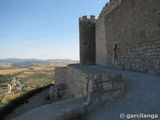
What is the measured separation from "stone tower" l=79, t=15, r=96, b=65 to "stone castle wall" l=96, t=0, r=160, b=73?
2205 millimetres

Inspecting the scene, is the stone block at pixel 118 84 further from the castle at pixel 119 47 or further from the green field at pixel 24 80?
the green field at pixel 24 80

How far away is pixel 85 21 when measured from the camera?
12.3 m

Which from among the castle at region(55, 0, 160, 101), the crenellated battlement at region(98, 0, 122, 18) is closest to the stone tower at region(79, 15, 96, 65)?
the castle at region(55, 0, 160, 101)

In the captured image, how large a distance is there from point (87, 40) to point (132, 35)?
6186mm

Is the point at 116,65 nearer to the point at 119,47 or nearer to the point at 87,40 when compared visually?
the point at 119,47

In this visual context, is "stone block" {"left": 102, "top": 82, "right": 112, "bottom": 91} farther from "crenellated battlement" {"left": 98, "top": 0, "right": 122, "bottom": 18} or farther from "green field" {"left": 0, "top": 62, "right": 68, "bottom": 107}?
"green field" {"left": 0, "top": 62, "right": 68, "bottom": 107}

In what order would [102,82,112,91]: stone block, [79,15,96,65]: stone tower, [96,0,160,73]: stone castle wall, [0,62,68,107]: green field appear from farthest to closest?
[0,62,68,107]: green field < [79,15,96,65]: stone tower < [96,0,160,73]: stone castle wall < [102,82,112,91]: stone block

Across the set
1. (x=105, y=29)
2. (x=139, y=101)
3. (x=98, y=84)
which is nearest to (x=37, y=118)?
(x=98, y=84)

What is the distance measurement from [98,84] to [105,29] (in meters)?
7.97

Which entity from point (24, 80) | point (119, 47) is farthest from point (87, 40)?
point (24, 80)

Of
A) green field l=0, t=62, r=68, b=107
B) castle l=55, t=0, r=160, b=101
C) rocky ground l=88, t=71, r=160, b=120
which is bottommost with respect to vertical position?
green field l=0, t=62, r=68, b=107

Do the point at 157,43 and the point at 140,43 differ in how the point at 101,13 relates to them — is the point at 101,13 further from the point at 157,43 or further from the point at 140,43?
the point at 157,43

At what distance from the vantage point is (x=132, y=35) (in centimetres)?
673

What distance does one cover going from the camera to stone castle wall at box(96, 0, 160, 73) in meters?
5.38
